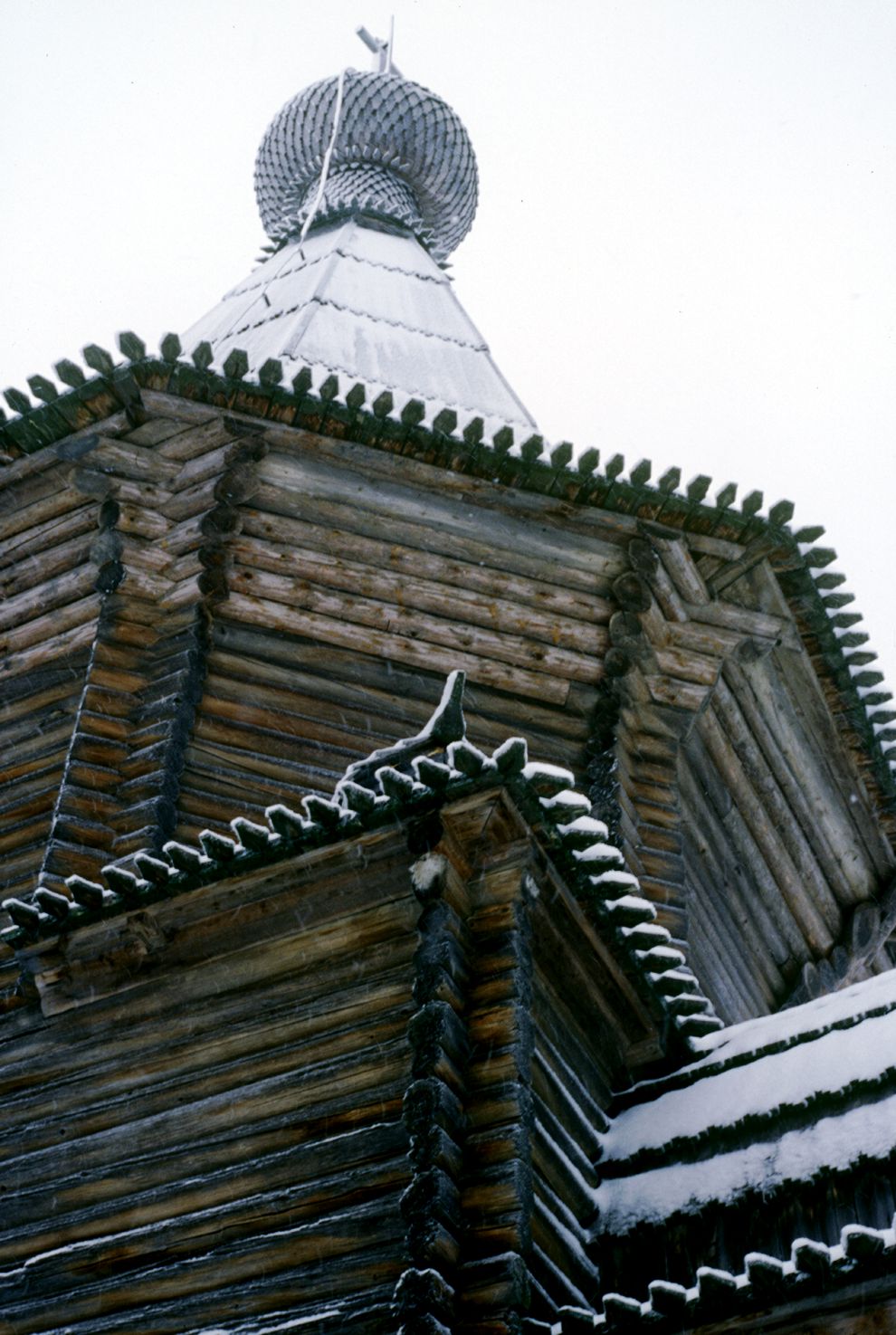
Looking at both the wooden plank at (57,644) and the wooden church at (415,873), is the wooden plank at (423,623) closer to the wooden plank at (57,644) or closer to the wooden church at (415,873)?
the wooden church at (415,873)

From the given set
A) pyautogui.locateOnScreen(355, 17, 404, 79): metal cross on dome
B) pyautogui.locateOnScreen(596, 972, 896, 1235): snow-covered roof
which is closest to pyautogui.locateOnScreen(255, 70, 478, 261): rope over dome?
pyautogui.locateOnScreen(355, 17, 404, 79): metal cross on dome

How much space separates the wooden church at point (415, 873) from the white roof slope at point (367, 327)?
0.26ft

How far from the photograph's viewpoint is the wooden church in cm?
599

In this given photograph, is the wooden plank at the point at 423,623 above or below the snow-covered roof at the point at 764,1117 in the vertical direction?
above

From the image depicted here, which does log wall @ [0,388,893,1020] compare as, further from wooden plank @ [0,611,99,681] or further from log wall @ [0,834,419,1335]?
log wall @ [0,834,419,1335]

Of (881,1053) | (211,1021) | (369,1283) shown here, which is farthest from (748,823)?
(369,1283)

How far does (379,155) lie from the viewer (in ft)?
60.3

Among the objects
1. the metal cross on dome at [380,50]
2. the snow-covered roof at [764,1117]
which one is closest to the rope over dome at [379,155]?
the metal cross on dome at [380,50]

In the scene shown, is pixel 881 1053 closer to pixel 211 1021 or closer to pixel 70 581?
pixel 211 1021

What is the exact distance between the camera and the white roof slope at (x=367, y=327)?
489 inches

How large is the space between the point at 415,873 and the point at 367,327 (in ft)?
25.5

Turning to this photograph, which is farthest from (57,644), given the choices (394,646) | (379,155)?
(379,155)

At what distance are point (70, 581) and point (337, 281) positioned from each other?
18.8ft

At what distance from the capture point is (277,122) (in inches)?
750
